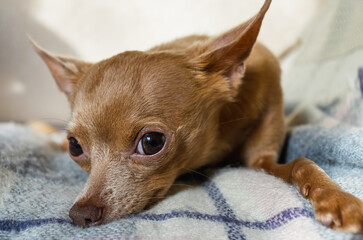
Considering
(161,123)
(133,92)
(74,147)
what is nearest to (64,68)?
(74,147)

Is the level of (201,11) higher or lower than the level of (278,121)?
higher

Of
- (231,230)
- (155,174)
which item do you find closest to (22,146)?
(155,174)

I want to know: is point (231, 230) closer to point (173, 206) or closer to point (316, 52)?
point (173, 206)

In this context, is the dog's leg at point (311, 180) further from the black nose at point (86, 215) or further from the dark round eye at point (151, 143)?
the black nose at point (86, 215)

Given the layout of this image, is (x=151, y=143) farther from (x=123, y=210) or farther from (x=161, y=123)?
(x=123, y=210)

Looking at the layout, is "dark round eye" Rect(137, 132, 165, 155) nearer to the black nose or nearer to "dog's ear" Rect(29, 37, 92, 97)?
the black nose

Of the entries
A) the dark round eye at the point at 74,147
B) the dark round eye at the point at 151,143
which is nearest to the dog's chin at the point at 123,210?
the dark round eye at the point at 151,143
